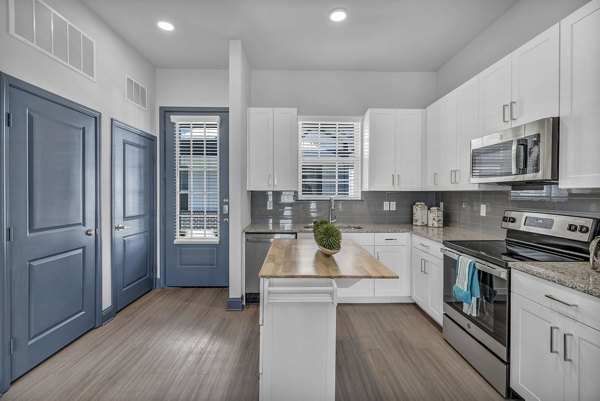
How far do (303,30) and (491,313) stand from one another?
301 cm

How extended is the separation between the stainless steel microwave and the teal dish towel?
2.26ft

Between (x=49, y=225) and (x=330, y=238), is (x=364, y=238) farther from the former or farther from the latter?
(x=49, y=225)

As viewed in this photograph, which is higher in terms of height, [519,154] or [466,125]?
[466,125]

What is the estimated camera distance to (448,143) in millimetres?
3125

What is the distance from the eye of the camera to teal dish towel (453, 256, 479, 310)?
6.98 ft

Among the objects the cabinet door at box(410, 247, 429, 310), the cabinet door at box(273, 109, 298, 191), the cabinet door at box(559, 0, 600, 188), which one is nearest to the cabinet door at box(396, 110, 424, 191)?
the cabinet door at box(410, 247, 429, 310)

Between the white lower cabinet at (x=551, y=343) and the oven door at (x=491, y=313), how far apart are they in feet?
0.17

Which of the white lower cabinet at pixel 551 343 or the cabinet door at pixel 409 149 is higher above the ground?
the cabinet door at pixel 409 149

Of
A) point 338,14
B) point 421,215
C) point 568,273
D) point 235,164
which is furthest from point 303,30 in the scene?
point 568,273

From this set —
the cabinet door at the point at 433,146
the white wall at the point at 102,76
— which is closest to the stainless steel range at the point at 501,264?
the cabinet door at the point at 433,146

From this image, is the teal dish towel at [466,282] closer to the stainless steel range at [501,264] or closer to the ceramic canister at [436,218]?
the stainless steel range at [501,264]

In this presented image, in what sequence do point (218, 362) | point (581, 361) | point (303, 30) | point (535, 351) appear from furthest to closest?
point (303, 30)
point (218, 362)
point (535, 351)
point (581, 361)

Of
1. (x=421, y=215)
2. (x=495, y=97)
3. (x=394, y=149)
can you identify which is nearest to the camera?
(x=495, y=97)

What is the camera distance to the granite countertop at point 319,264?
161 centimetres
